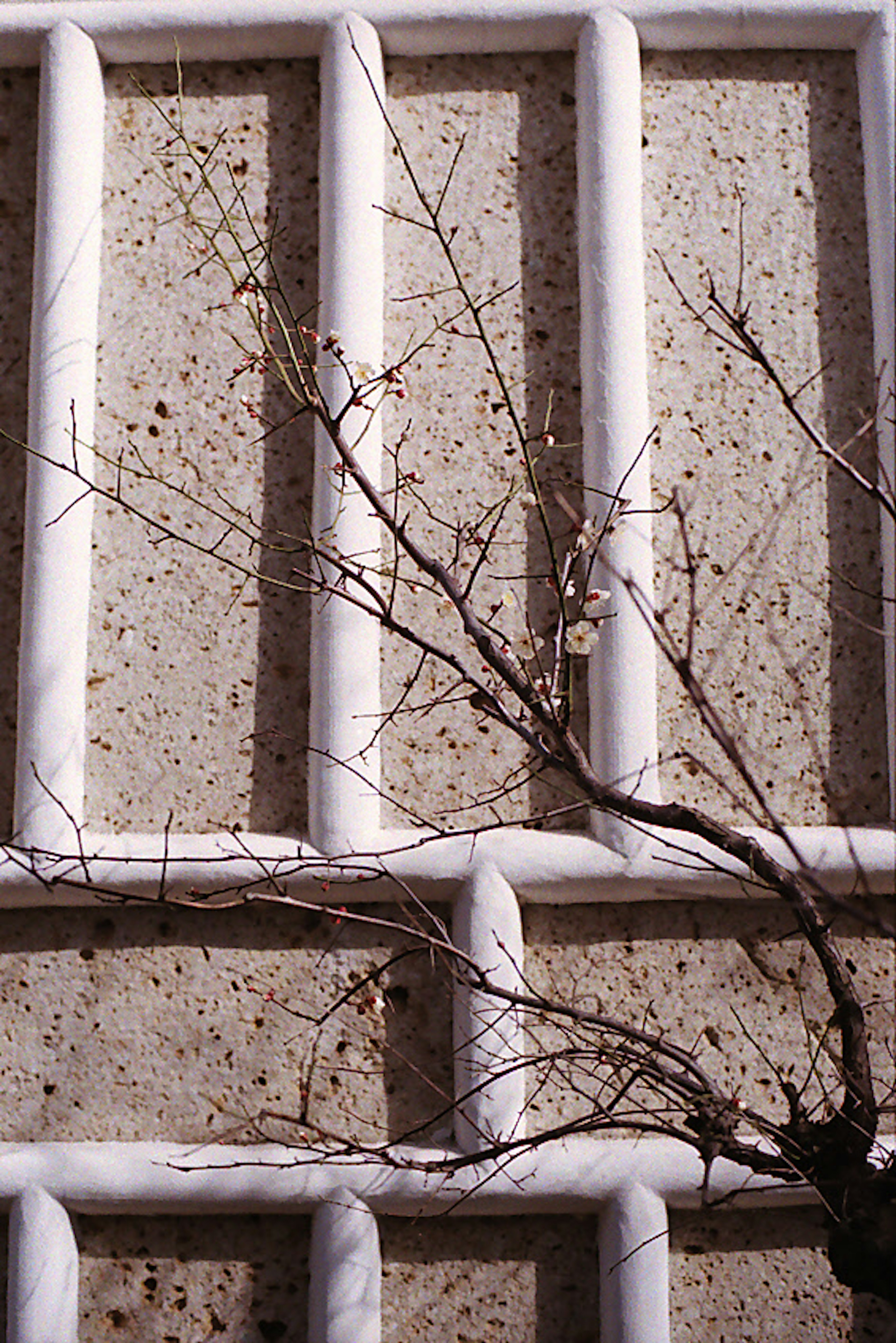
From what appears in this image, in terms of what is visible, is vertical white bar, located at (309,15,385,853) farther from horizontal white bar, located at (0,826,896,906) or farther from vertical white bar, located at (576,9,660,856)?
vertical white bar, located at (576,9,660,856)

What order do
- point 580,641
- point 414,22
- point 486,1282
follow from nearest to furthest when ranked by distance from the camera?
1. point 580,641
2. point 486,1282
3. point 414,22

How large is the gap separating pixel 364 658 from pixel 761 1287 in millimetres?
801

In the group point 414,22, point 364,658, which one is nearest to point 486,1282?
point 364,658

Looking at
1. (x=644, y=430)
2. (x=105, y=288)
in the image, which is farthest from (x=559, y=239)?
(x=105, y=288)

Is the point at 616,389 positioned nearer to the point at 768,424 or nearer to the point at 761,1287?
the point at 768,424

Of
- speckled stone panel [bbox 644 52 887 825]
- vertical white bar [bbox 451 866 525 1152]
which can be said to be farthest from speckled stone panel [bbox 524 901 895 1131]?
speckled stone panel [bbox 644 52 887 825]

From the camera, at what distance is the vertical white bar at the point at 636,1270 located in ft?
3.96

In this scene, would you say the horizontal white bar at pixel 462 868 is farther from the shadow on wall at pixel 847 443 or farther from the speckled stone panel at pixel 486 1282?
the speckled stone panel at pixel 486 1282

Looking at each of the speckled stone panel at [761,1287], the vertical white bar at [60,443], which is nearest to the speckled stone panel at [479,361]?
the vertical white bar at [60,443]

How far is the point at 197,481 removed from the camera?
4.43 ft

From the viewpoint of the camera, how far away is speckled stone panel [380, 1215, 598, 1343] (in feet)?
4.09

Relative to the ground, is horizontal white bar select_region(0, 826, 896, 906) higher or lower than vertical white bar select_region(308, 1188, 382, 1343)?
higher

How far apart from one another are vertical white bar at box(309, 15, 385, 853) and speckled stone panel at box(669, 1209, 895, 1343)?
1.85 ft

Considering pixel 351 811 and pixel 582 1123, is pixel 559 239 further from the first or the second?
pixel 582 1123
